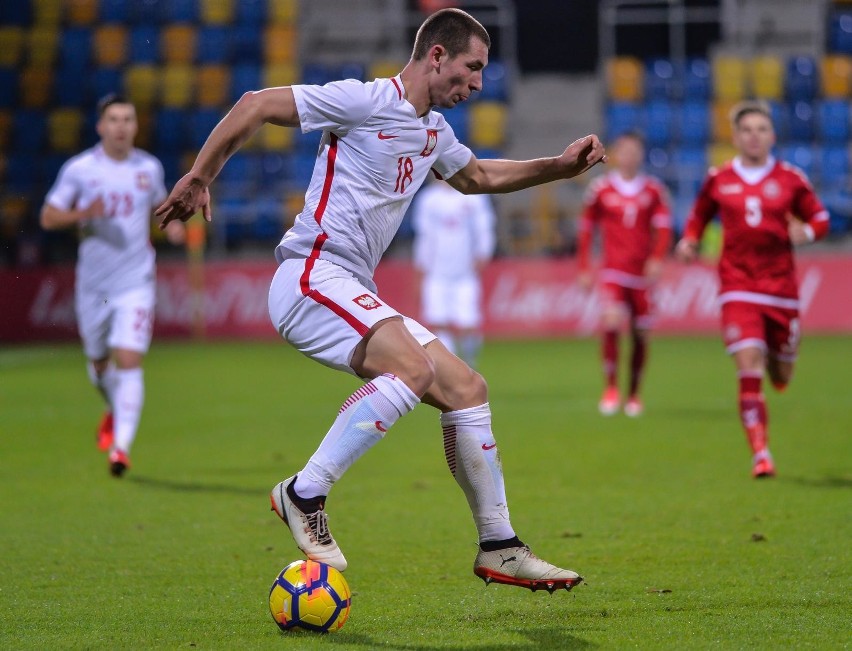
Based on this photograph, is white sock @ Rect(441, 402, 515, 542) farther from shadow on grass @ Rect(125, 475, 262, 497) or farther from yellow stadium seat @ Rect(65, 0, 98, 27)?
yellow stadium seat @ Rect(65, 0, 98, 27)

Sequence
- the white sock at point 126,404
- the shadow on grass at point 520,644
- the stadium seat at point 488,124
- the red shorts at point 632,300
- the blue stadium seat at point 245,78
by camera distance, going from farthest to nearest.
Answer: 1. the blue stadium seat at point 245,78
2. the stadium seat at point 488,124
3. the red shorts at point 632,300
4. the white sock at point 126,404
5. the shadow on grass at point 520,644

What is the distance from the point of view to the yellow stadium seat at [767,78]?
24.3m

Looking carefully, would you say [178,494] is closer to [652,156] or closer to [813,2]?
[652,156]

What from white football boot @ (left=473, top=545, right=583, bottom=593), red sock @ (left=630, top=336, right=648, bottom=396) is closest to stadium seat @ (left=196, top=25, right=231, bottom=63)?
red sock @ (left=630, top=336, right=648, bottom=396)

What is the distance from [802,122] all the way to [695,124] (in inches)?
73.9

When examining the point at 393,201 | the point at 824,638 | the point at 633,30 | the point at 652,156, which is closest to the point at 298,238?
the point at 393,201

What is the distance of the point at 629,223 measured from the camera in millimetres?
12375

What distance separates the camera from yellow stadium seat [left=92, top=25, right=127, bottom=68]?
24.9 meters

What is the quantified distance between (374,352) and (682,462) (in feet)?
15.2

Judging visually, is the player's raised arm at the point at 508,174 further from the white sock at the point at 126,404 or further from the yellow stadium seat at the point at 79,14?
the yellow stadium seat at the point at 79,14

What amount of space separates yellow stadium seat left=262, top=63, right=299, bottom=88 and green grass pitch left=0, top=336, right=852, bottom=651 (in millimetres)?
12136

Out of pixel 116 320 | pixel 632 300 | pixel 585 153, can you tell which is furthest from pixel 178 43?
pixel 585 153

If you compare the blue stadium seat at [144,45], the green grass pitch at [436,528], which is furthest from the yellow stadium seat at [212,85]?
the green grass pitch at [436,528]

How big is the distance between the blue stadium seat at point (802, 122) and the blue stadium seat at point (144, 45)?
11784 mm
